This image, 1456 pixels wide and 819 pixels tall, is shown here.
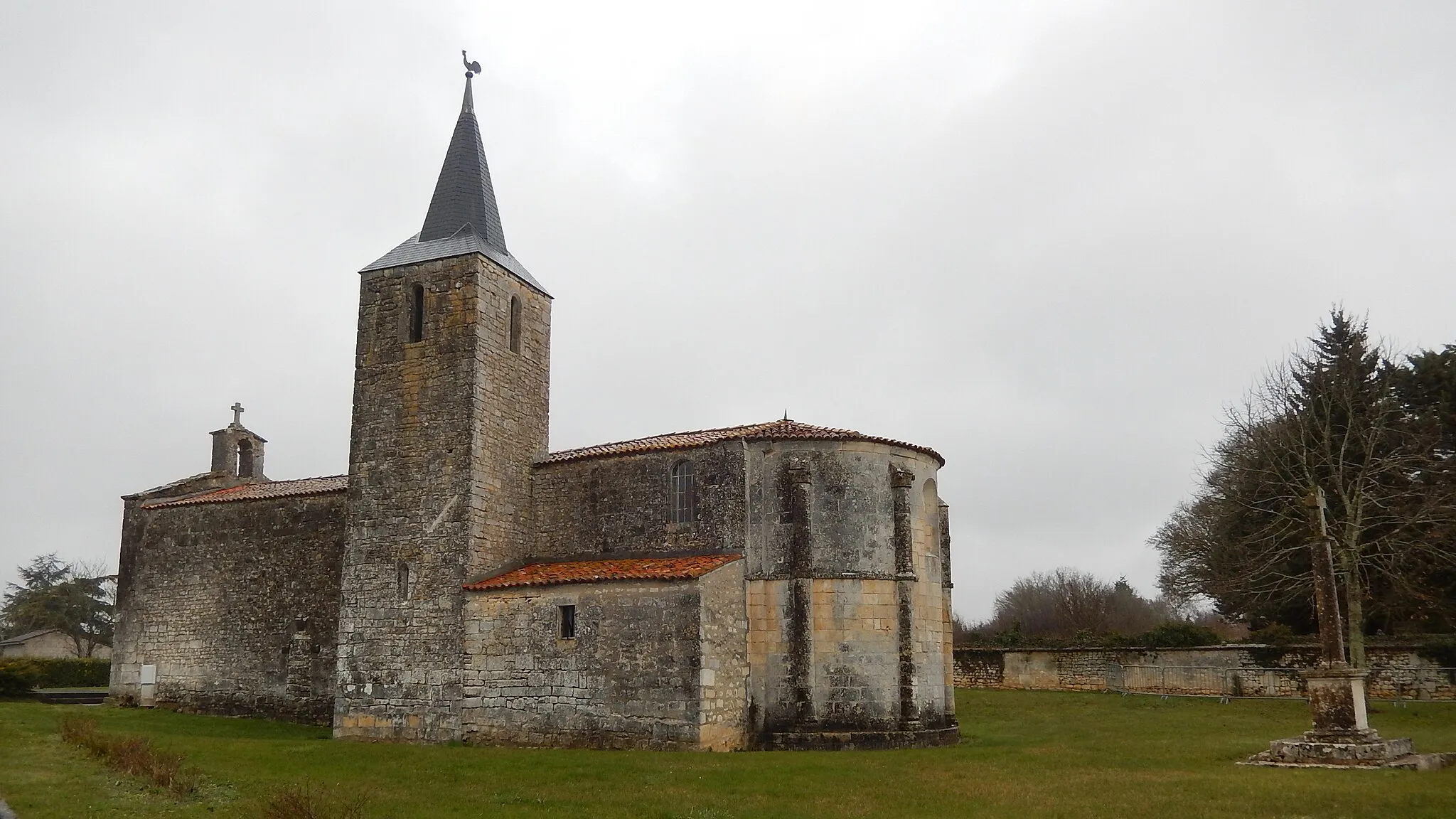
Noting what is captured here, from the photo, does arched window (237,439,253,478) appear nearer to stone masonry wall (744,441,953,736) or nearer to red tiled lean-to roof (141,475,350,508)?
red tiled lean-to roof (141,475,350,508)

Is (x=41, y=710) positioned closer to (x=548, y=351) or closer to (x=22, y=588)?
(x=548, y=351)

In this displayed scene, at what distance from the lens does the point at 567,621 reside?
878 inches

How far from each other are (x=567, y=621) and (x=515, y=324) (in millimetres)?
8259

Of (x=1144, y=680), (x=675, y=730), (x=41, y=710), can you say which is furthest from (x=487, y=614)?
(x=1144, y=680)

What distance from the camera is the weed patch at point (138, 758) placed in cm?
1469

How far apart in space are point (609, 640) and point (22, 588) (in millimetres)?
56769

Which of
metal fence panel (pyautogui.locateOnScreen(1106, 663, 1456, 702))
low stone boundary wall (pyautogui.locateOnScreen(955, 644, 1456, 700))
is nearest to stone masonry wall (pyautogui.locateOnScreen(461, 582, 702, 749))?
metal fence panel (pyautogui.locateOnScreen(1106, 663, 1456, 702))

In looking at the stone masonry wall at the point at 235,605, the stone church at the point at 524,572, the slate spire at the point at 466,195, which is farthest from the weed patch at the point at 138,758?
the slate spire at the point at 466,195

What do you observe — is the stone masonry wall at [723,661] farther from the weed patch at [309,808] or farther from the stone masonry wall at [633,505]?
the weed patch at [309,808]

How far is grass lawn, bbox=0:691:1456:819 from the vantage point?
520 inches

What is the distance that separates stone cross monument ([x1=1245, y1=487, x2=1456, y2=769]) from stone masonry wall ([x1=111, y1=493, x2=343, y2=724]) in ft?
70.4

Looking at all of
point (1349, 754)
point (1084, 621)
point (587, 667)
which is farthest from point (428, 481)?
point (1084, 621)

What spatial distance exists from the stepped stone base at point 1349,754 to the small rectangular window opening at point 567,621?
12828 mm

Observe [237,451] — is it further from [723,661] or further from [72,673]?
[723,661]
